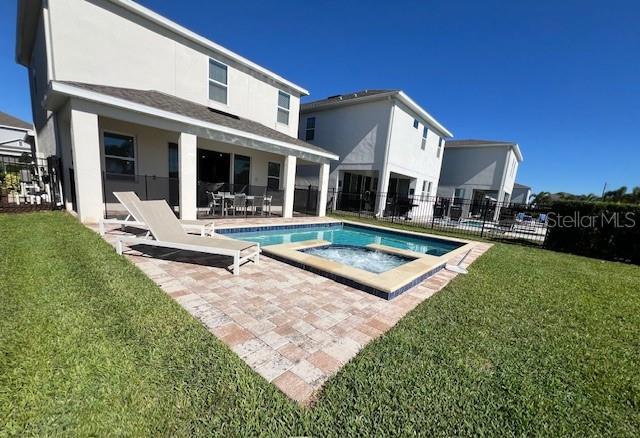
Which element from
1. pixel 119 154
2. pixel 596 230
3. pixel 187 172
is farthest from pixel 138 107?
pixel 596 230

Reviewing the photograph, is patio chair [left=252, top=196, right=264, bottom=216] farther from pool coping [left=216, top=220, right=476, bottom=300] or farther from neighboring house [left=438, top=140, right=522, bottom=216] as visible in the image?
neighboring house [left=438, top=140, right=522, bottom=216]

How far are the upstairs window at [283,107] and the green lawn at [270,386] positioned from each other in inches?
474

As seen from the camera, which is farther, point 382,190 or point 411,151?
point 411,151

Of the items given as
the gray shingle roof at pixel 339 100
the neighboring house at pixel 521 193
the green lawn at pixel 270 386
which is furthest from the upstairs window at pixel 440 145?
the neighboring house at pixel 521 193

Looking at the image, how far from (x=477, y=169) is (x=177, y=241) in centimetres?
2578

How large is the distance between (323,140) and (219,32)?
839 centimetres

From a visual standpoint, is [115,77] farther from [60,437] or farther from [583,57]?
[583,57]

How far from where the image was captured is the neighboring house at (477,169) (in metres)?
22.2

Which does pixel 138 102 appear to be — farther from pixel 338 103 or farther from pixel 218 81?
pixel 338 103

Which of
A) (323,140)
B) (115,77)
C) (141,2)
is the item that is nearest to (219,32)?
(141,2)

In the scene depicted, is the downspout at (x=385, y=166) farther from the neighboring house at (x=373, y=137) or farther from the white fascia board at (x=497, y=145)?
the white fascia board at (x=497, y=145)

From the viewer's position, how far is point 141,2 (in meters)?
9.14

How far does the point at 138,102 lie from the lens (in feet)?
23.6


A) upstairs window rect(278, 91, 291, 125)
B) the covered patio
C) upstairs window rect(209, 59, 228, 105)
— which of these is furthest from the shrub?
upstairs window rect(209, 59, 228, 105)
